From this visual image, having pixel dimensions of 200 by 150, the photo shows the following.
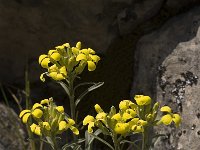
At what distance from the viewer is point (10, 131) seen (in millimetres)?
3645

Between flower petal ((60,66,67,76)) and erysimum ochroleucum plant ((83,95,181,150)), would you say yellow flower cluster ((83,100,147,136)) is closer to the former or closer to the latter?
erysimum ochroleucum plant ((83,95,181,150))

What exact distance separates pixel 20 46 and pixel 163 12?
3.45 feet

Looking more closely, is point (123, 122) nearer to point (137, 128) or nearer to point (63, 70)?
point (137, 128)

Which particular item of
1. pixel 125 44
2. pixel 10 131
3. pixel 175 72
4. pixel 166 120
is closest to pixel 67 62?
pixel 166 120

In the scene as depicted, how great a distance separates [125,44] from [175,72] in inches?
17.7

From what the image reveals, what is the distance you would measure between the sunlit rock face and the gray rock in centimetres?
80

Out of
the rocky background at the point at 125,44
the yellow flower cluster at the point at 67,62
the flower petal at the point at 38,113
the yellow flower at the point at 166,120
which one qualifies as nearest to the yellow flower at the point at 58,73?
the yellow flower cluster at the point at 67,62

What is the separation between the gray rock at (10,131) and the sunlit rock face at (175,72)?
80 cm

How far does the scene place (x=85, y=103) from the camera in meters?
3.86

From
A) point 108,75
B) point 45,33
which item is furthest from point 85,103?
point 45,33

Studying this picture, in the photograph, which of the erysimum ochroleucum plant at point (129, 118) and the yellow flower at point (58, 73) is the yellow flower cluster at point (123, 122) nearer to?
the erysimum ochroleucum plant at point (129, 118)

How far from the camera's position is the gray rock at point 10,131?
139 inches

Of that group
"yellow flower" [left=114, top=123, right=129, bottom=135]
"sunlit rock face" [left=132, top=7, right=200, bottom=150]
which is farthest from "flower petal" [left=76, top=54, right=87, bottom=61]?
"sunlit rock face" [left=132, top=7, right=200, bottom=150]

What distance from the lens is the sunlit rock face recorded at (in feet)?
10.5
